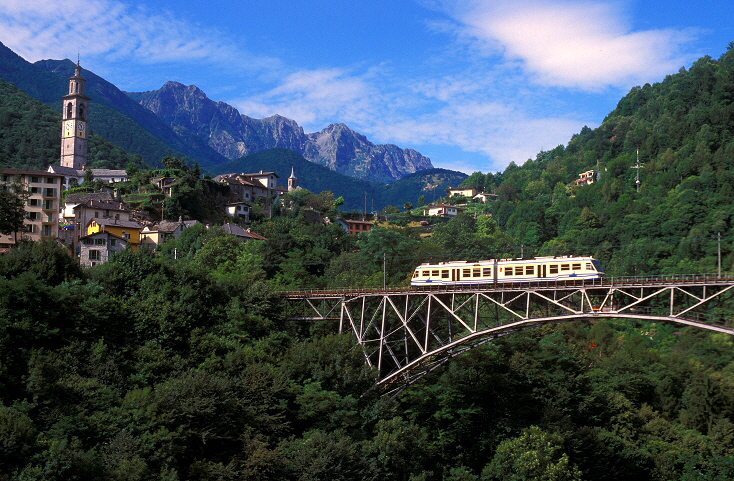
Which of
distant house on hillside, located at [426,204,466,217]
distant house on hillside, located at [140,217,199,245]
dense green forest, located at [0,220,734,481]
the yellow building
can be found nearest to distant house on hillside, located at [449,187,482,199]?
distant house on hillside, located at [426,204,466,217]

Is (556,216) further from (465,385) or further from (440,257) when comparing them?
(465,385)

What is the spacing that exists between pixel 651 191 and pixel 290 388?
205 ft

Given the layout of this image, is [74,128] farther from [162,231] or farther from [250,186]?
[162,231]

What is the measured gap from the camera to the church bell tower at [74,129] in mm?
97688

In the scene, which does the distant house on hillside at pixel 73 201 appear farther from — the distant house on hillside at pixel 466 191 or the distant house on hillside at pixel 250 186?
the distant house on hillside at pixel 466 191

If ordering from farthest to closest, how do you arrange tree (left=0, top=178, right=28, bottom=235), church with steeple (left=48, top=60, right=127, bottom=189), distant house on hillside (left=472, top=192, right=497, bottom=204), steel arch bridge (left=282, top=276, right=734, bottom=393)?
distant house on hillside (left=472, top=192, right=497, bottom=204) → church with steeple (left=48, top=60, right=127, bottom=189) → tree (left=0, top=178, right=28, bottom=235) → steel arch bridge (left=282, top=276, right=734, bottom=393)

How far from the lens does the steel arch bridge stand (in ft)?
105

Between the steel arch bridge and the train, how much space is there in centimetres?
42

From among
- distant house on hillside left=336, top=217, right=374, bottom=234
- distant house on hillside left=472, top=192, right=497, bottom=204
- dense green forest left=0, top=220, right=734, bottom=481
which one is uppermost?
distant house on hillside left=472, top=192, right=497, bottom=204

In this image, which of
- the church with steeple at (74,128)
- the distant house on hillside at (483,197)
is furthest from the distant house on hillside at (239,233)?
the distant house on hillside at (483,197)

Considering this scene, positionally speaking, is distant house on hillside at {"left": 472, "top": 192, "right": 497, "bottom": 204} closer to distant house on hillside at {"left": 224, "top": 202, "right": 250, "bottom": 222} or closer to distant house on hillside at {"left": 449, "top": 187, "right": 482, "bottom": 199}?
distant house on hillside at {"left": 449, "top": 187, "right": 482, "bottom": 199}

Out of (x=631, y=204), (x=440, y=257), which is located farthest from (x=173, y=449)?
(x=631, y=204)

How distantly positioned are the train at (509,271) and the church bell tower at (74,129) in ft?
230

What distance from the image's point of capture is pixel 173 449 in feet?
101
